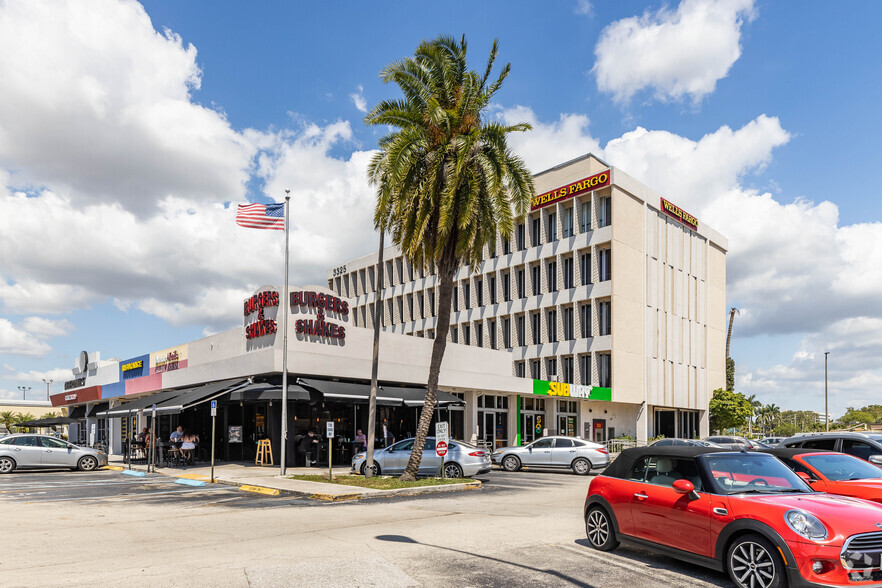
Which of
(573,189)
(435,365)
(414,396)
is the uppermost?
(573,189)

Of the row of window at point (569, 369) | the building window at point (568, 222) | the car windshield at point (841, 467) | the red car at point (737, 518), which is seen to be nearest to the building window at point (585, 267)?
the building window at point (568, 222)

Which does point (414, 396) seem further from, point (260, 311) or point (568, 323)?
point (568, 323)

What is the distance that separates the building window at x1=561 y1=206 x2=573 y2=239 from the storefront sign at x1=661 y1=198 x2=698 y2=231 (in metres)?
7.74

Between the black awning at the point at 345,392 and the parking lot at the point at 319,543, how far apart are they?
7.42 meters

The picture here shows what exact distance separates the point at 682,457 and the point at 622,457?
1281 mm

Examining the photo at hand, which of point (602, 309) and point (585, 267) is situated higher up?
point (585, 267)

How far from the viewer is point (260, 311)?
28719 millimetres

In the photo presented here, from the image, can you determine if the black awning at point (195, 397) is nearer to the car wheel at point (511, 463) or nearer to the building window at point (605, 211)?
the car wheel at point (511, 463)

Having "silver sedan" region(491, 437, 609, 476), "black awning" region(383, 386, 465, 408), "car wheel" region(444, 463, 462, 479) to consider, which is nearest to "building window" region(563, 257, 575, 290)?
"black awning" region(383, 386, 465, 408)

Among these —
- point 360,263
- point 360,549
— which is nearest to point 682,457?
point 360,549

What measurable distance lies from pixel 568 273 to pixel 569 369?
23.1ft

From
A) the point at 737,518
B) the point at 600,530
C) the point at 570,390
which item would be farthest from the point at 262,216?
the point at 570,390

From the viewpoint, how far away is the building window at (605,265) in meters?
48.0

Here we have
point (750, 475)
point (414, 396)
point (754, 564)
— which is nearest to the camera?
point (754, 564)
